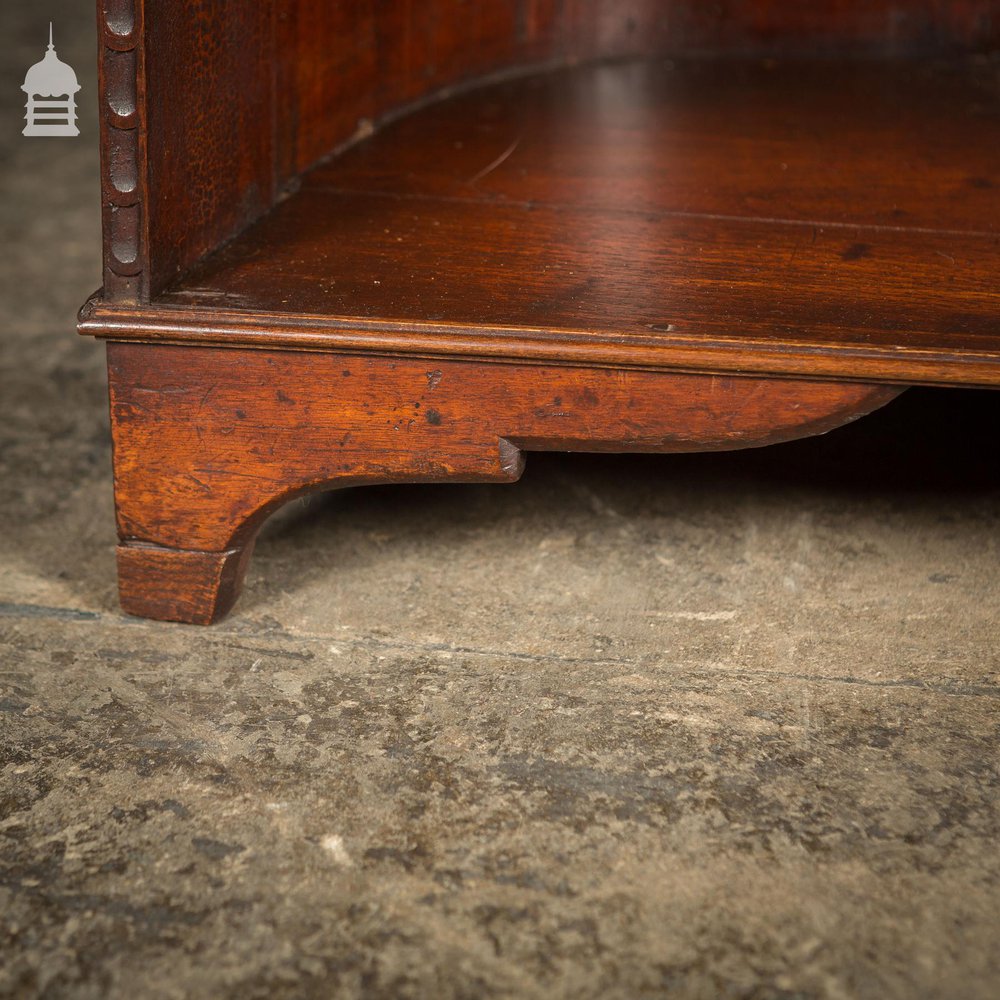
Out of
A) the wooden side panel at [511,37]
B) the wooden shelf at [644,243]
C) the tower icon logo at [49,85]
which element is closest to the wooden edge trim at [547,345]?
the wooden shelf at [644,243]

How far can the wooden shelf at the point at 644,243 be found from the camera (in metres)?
1.34

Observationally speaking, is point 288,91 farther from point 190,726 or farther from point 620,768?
point 620,768

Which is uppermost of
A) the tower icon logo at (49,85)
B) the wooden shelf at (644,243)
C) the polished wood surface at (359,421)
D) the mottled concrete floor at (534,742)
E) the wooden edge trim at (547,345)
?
the tower icon logo at (49,85)

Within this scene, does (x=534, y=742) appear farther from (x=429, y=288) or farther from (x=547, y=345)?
(x=429, y=288)

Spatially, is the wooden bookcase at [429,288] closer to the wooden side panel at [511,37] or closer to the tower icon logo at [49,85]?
the wooden side panel at [511,37]

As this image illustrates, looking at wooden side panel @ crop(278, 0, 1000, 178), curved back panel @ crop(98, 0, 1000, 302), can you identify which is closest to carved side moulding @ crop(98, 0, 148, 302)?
curved back panel @ crop(98, 0, 1000, 302)

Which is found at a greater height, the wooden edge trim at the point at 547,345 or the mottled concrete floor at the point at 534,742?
the wooden edge trim at the point at 547,345

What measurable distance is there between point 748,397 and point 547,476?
0.62 m

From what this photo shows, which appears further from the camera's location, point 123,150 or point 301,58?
point 301,58

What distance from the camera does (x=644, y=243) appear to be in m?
1.59

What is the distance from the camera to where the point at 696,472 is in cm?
195

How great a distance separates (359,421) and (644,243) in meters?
0.43

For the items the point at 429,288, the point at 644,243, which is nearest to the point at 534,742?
the point at 429,288

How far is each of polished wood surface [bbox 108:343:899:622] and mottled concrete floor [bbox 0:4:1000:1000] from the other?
17cm
